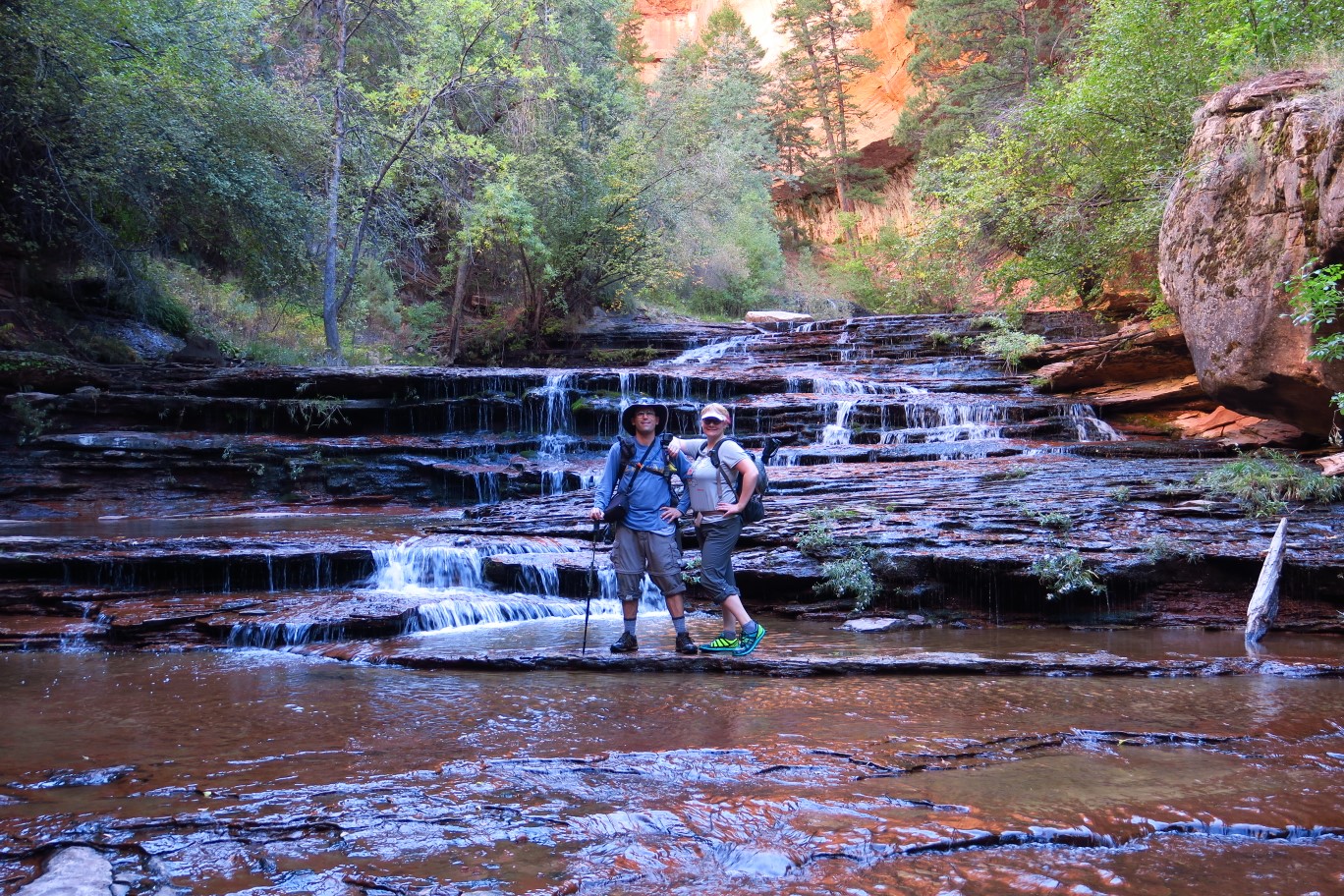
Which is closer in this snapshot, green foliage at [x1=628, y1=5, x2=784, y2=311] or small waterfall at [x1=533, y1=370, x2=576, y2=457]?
small waterfall at [x1=533, y1=370, x2=576, y2=457]

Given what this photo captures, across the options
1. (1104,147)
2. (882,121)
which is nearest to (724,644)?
(1104,147)

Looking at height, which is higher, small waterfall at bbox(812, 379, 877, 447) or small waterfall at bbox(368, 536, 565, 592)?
small waterfall at bbox(812, 379, 877, 447)

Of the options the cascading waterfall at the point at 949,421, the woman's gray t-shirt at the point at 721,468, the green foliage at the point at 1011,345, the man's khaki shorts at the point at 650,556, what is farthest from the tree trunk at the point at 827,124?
the man's khaki shorts at the point at 650,556

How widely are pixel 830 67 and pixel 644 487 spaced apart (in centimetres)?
4109

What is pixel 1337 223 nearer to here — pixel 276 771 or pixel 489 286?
pixel 276 771

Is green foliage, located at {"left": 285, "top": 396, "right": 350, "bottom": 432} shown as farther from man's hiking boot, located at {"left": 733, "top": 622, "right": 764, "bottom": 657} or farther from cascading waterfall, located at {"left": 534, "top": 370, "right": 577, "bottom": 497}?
man's hiking boot, located at {"left": 733, "top": 622, "right": 764, "bottom": 657}

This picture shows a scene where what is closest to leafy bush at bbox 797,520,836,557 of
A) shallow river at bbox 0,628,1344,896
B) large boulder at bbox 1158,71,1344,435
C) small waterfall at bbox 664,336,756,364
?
shallow river at bbox 0,628,1344,896

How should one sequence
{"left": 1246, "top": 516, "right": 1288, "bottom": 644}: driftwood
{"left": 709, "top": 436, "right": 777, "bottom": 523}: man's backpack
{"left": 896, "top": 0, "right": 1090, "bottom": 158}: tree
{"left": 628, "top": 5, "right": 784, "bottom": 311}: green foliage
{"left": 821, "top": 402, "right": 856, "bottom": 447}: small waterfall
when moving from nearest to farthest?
{"left": 709, "top": 436, "right": 777, "bottom": 523}: man's backpack
{"left": 1246, "top": 516, "right": 1288, "bottom": 644}: driftwood
{"left": 821, "top": 402, "right": 856, "bottom": 447}: small waterfall
{"left": 628, "top": 5, "right": 784, "bottom": 311}: green foliage
{"left": 896, "top": 0, "right": 1090, "bottom": 158}: tree

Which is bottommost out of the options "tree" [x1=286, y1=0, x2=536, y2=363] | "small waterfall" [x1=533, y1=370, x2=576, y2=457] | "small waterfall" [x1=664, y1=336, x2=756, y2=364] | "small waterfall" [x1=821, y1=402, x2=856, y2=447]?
"small waterfall" [x1=821, y1=402, x2=856, y2=447]

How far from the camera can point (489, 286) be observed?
84.0 feet

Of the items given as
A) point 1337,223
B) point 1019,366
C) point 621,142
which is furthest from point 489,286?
point 1337,223

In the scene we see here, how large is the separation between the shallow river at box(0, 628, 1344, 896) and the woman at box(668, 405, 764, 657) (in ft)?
1.66

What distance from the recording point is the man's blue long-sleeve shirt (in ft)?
18.8

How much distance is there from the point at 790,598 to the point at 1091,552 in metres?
2.86
